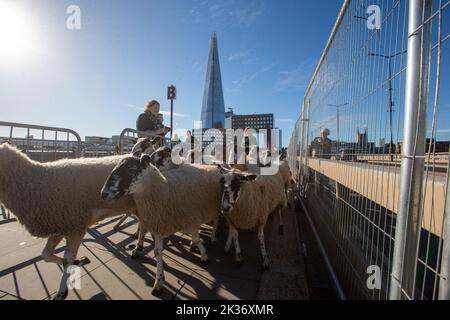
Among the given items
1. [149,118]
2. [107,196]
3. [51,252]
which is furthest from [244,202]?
[149,118]

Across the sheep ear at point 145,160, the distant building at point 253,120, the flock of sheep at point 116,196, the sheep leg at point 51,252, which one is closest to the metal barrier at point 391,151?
the flock of sheep at point 116,196

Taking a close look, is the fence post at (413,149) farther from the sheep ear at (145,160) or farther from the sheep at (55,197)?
the sheep at (55,197)

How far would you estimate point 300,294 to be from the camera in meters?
2.61

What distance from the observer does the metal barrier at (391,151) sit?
1.05 m

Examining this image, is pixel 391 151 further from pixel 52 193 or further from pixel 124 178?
pixel 52 193

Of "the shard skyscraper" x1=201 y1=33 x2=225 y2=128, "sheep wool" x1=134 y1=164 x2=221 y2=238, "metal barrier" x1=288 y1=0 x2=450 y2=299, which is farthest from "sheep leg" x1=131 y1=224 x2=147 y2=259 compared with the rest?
"the shard skyscraper" x1=201 y1=33 x2=225 y2=128

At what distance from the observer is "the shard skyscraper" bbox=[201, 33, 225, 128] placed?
113ft

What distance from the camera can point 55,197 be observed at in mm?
2570

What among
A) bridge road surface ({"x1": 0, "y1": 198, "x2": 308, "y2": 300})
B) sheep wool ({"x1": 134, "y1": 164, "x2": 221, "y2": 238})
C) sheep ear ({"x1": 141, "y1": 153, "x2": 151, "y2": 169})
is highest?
sheep ear ({"x1": 141, "y1": 153, "x2": 151, "y2": 169})

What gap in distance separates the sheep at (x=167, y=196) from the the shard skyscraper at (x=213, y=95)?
2998 cm

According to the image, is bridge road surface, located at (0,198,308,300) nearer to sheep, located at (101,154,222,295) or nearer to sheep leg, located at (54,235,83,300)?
sheep leg, located at (54,235,83,300)

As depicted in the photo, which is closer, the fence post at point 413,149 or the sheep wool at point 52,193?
the fence post at point 413,149

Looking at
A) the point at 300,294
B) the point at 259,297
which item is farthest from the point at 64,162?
the point at 300,294
